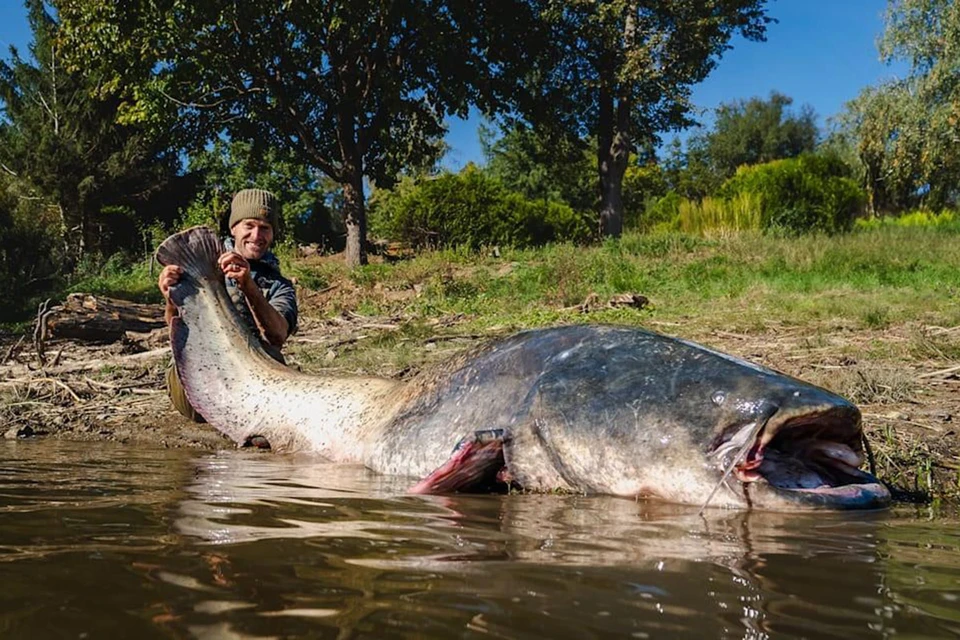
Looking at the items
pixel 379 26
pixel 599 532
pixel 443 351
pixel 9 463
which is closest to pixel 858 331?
pixel 443 351

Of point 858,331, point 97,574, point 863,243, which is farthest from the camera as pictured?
point 863,243

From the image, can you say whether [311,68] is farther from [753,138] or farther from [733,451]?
[753,138]

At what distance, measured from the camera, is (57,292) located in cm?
1641

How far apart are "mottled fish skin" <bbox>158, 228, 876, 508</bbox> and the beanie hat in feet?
1.36

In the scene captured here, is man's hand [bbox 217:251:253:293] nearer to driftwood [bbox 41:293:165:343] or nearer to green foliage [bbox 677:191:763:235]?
driftwood [bbox 41:293:165:343]

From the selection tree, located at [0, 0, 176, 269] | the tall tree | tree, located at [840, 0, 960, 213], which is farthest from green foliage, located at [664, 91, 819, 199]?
tree, located at [0, 0, 176, 269]

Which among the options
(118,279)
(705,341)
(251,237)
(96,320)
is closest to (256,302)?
(251,237)

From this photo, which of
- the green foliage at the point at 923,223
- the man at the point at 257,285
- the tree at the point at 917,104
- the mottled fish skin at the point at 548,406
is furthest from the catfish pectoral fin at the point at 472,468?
the tree at the point at 917,104

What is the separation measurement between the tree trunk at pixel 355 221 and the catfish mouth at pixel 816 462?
51.2 ft

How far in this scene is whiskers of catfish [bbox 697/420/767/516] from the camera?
2727 mm

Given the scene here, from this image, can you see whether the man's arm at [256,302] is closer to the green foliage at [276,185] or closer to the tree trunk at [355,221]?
the tree trunk at [355,221]

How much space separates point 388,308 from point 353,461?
786 cm

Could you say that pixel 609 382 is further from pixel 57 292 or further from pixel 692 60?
pixel 692 60

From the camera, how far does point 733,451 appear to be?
280 centimetres
